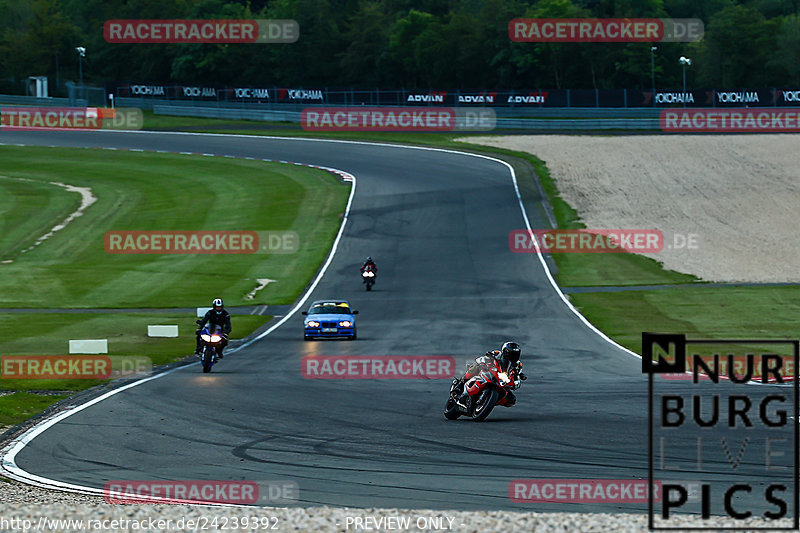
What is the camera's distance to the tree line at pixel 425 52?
123 m

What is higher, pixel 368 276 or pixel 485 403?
pixel 368 276

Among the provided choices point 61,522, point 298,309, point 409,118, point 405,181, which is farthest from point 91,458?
point 409,118

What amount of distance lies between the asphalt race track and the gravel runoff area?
1368 centimetres

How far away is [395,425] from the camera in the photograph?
1593 cm

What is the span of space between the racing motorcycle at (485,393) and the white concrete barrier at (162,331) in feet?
53.2

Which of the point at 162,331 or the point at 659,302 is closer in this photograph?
the point at 162,331

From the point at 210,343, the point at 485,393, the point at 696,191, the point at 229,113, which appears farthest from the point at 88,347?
the point at 229,113

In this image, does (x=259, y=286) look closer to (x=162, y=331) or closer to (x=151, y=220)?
(x=162, y=331)

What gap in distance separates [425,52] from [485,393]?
119528mm

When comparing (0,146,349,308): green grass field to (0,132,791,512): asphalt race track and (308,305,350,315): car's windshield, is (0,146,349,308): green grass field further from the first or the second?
(0,132,791,512): asphalt race track

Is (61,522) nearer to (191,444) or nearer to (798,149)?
(191,444)

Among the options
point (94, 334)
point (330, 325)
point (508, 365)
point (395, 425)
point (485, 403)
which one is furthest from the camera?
point (94, 334)

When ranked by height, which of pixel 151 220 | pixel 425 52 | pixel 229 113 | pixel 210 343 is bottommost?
pixel 210 343

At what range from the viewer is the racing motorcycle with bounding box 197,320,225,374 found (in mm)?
23500
